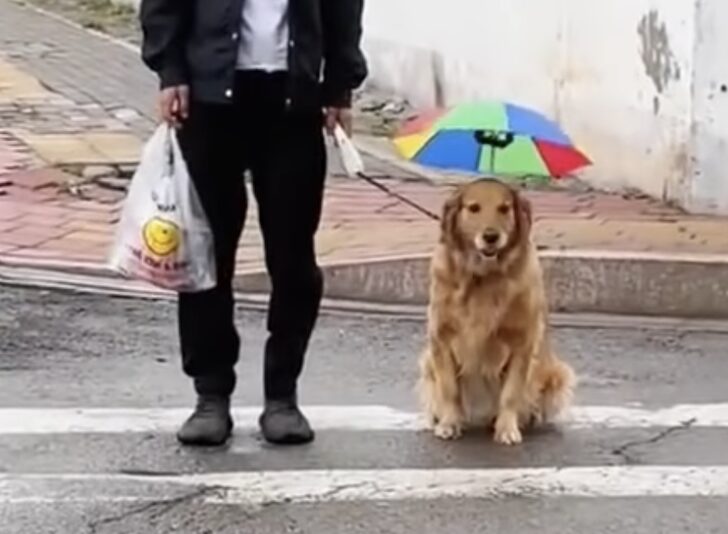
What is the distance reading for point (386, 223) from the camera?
9.67m

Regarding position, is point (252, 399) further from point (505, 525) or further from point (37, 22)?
point (37, 22)

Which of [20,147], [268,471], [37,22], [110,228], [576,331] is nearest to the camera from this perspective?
[268,471]

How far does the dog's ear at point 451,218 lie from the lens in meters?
6.09

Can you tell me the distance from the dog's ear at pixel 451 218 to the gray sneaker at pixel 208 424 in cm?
92

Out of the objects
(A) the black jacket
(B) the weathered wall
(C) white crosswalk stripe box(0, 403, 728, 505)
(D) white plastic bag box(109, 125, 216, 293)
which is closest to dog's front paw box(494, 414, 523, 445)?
(C) white crosswalk stripe box(0, 403, 728, 505)

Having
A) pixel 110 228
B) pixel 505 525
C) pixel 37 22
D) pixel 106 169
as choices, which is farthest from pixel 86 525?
pixel 37 22

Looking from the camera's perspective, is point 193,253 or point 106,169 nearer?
point 193,253

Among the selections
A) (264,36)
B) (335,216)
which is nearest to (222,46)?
(264,36)

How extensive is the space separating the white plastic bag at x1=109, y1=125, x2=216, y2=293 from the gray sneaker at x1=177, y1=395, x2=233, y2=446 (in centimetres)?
45

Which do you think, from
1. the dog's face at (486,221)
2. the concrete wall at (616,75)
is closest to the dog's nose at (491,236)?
the dog's face at (486,221)

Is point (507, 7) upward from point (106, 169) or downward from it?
upward

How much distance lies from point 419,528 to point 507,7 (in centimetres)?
757

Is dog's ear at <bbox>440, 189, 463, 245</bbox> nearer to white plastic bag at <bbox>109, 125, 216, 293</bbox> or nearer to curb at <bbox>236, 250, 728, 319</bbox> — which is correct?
white plastic bag at <bbox>109, 125, 216, 293</bbox>

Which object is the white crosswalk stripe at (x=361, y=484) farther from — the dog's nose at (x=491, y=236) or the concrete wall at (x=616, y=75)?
the concrete wall at (x=616, y=75)
